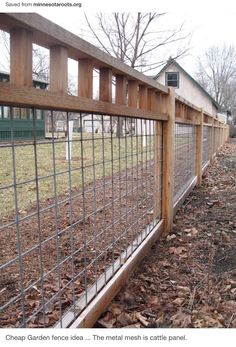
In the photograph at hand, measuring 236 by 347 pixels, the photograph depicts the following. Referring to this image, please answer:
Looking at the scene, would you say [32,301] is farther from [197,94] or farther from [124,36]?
[197,94]

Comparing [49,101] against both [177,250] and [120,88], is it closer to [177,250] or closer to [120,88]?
[120,88]

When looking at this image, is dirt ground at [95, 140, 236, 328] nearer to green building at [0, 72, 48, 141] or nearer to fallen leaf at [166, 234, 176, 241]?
fallen leaf at [166, 234, 176, 241]

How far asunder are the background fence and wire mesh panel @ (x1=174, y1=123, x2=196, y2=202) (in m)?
0.04

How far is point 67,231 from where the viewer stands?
127 inches

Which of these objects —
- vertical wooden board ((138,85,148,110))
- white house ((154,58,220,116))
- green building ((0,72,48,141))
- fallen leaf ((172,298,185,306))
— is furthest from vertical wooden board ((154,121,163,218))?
white house ((154,58,220,116))

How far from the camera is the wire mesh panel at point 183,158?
4.43m

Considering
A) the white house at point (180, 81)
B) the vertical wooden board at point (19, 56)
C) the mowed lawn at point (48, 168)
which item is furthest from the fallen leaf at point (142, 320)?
the white house at point (180, 81)

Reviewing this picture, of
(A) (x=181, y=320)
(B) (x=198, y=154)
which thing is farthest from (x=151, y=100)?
(B) (x=198, y=154)

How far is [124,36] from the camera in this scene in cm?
1407

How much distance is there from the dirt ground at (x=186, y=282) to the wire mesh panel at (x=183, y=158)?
597 mm

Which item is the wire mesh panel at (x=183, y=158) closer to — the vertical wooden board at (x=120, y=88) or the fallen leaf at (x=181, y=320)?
the vertical wooden board at (x=120, y=88)

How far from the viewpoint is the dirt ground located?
6.70 ft

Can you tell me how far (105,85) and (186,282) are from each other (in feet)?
4.69
